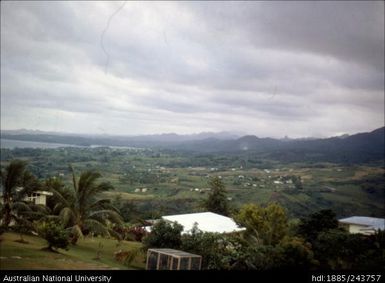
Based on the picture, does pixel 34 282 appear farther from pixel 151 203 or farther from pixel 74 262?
pixel 151 203

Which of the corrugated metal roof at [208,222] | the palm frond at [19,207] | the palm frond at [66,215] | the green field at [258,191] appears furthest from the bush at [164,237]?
the green field at [258,191]

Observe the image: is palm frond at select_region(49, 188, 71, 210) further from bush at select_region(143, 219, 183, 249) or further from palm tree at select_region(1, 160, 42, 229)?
bush at select_region(143, 219, 183, 249)

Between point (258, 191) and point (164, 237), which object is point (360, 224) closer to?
point (164, 237)

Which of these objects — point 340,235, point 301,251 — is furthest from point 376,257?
point 301,251

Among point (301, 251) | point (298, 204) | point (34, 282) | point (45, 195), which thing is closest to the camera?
point (34, 282)

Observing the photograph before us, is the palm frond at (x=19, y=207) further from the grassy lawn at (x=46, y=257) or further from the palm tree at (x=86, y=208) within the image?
the palm tree at (x=86, y=208)

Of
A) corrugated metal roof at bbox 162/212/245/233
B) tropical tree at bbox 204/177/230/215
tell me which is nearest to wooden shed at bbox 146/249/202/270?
corrugated metal roof at bbox 162/212/245/233
